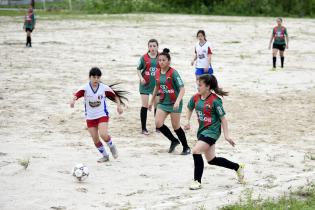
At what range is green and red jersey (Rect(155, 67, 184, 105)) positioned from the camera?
12.0 metres

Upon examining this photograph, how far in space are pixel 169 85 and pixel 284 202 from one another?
3.81 metres

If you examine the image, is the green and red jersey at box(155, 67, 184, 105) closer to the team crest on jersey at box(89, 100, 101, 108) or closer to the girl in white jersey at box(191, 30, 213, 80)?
the team crest on jersey at box(89, 100, 101, 108)

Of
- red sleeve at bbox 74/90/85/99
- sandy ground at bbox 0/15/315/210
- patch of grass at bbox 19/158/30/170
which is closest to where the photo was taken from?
sandy ground at bbox 0/15/315/210

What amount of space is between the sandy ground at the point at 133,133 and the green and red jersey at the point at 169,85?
0.96 meters

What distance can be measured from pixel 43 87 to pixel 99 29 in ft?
59.0

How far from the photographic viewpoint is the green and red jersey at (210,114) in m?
9.82

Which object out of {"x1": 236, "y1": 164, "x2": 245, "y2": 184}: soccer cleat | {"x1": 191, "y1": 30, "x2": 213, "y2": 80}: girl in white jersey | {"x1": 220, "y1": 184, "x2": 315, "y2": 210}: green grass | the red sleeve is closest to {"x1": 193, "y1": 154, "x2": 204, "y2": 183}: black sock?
{"x1": 236, "y1": 164, "x2": 245, "y2": 184}: soccer cleat

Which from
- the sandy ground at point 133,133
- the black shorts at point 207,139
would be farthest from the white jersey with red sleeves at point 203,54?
the black shorts at point 207,139

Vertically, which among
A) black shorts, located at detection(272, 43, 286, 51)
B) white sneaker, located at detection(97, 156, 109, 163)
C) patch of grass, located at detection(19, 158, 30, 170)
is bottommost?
white sneaker, located at detection(97, 156, 109, 163)

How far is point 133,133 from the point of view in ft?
45.9

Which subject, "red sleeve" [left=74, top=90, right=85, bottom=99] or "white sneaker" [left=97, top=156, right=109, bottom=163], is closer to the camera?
"red sleeve" [left=74, top=90, right=85, bottom=99]

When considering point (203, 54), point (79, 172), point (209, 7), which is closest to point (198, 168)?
point (79, 172)

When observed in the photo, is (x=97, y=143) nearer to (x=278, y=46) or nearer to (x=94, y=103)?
(x=94, y=103)

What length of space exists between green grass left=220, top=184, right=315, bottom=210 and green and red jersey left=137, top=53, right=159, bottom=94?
5.07 meters
